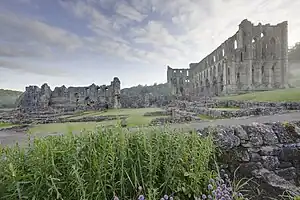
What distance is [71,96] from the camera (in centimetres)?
3822

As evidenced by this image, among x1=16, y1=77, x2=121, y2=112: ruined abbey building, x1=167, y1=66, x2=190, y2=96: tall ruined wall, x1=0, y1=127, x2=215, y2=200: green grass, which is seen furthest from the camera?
x1=167, y1=66, x2=190, y2=96: tall ruined wall

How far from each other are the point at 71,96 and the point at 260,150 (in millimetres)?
36917

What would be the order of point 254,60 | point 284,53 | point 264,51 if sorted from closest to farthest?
1. point 254,60
2. point 284,53
3. point 264,51

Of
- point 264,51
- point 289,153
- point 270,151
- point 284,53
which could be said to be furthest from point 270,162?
point 284,53

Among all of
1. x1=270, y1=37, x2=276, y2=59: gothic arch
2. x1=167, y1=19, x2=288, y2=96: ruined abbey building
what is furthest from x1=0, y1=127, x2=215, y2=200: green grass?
x1=270, y1=37, x2=276, y2=59: gothic arch

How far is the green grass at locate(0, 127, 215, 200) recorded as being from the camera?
2350 millimetres

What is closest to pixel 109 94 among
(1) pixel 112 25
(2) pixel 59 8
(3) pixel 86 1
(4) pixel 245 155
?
(1) pixel 112 25

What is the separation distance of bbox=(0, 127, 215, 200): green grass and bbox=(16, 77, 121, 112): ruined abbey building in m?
30.9

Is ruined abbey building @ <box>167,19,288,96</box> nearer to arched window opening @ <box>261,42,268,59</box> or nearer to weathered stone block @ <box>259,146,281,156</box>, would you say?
arched window opening @ <box>261,42,268,59</box>

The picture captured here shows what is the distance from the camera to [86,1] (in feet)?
47.4

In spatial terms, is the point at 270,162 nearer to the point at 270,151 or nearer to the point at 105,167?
the point at 270,151

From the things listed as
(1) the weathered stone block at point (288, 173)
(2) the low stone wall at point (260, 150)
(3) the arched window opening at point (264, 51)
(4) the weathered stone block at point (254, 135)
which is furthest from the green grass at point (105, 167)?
(3) the arched window opening at point (264, 51)

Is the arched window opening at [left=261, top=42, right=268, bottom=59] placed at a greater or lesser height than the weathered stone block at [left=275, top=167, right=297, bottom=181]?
greater

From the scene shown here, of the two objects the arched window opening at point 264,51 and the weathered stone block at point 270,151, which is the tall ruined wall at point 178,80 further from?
the weathered stone block at point 270,151
